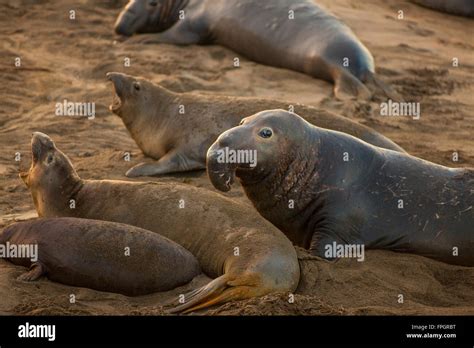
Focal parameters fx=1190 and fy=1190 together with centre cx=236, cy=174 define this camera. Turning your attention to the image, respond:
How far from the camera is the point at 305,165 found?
7.33 meters

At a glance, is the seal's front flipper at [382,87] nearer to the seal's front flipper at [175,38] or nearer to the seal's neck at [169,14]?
the seal's front flipper at [175,38]

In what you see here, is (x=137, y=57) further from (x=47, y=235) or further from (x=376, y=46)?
(x=47, y=235)

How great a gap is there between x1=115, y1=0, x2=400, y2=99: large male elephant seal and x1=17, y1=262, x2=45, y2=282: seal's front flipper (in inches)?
180

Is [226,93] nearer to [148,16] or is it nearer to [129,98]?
[129,98]

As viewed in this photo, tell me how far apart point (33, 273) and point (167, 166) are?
2.30m

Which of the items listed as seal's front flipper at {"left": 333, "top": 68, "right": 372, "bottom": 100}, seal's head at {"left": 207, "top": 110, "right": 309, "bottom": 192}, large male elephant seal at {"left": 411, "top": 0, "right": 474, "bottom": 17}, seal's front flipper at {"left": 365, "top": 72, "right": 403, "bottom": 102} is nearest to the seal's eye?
seal's head at {"left": 207, "top": 110, "right": 309, "bottom": 192}

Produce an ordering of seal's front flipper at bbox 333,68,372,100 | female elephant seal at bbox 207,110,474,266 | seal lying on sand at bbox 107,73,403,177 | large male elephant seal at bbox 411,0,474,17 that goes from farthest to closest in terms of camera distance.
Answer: large male elephant seal at bbox 411,0,474,17
seal's front flipper at bbox 333,68,372,100
seal lying on sand at bbox 107,73,403,177
female elephant seal at bbox 207,110,474,266

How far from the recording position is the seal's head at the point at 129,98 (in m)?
9.27

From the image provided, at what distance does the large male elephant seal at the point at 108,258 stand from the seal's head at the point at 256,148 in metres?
0.53

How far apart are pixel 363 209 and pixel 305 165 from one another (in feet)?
1.47

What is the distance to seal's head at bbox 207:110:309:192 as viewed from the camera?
693 centimetres

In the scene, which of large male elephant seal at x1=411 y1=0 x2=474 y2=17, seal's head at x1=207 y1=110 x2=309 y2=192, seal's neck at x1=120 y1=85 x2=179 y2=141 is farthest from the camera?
large male elephant seal at x1=411 y1=0 x2=474 y2=17

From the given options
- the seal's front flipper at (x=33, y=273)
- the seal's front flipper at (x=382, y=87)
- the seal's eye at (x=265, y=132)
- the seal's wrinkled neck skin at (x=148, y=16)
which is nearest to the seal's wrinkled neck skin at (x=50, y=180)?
the seal's front flipper at (x=33, y=273)

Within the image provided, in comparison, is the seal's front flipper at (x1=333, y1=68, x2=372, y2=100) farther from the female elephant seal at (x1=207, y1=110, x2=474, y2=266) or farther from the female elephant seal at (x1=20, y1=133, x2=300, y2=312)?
the female elephant seal at (x1=20, y1=133, x2=300, y2=312)
